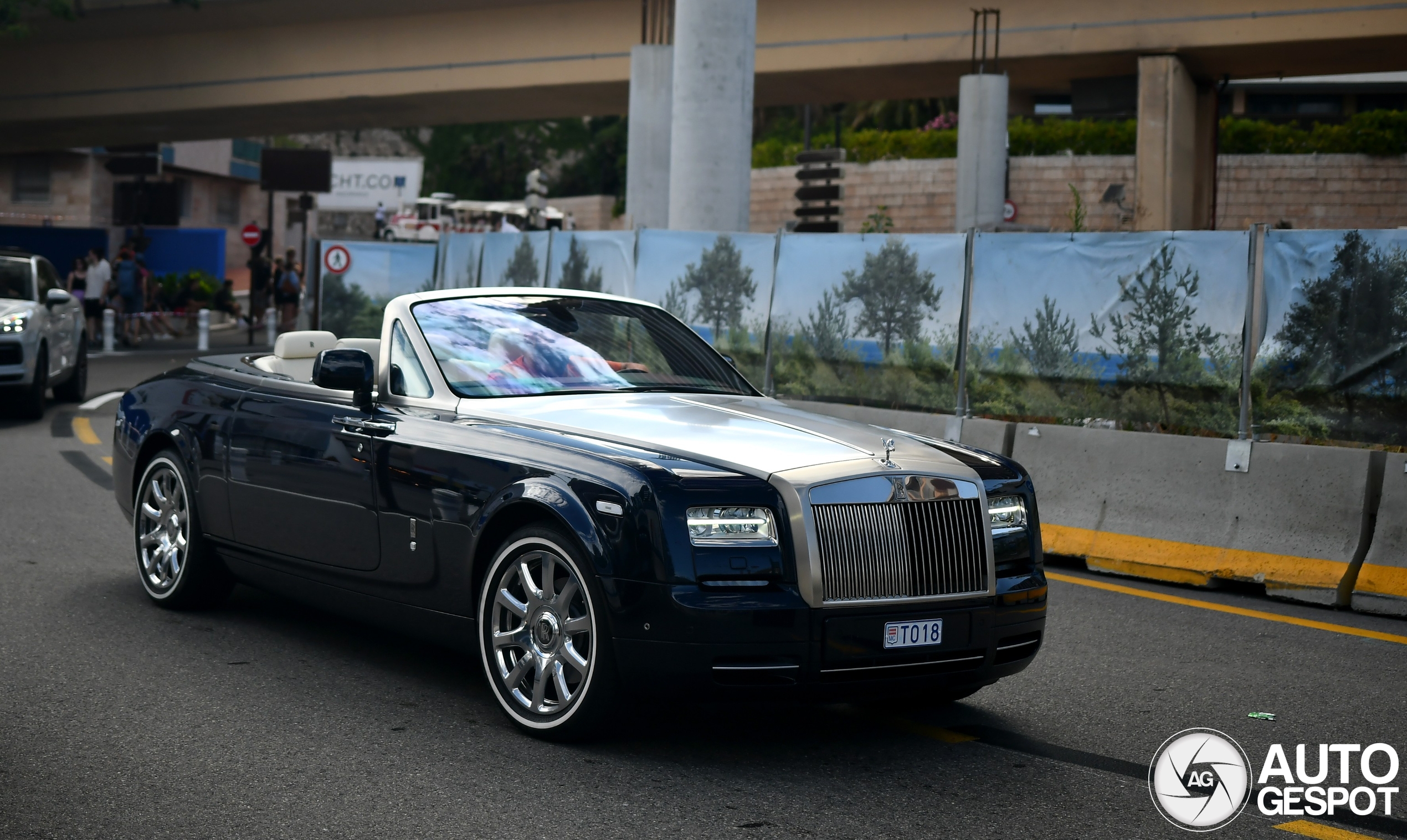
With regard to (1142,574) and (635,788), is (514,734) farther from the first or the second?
(1142,574)

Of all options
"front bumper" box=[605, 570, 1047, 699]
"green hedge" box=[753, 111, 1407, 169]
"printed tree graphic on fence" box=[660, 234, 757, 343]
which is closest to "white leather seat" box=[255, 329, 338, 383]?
"front bumper" box=[605, 570, 1047, 699]

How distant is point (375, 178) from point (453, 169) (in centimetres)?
2415

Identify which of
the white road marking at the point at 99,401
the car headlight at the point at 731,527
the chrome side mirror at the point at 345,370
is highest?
the chrome side mirror at the point at 345,370

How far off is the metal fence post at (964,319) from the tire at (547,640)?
22.3 feet

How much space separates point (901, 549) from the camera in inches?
196

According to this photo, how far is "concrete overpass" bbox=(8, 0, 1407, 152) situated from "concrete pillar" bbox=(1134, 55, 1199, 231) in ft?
1.16

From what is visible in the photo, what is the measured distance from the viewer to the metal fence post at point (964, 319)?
11.7 metres

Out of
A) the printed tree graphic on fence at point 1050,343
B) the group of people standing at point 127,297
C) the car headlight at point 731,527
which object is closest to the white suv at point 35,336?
the group of people standing at point 127,297

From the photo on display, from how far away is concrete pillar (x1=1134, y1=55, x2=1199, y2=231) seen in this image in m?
26.0

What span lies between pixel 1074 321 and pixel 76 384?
13362 millimetres

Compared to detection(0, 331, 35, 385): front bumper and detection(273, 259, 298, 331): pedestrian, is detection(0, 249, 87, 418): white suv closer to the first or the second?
detection(0, 331, 35, 385): front bumper

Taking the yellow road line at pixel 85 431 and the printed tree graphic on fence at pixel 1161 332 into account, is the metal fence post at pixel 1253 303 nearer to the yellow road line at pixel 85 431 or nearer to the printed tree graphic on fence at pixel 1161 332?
the printed tree graphic on fence at pixel 1161 332

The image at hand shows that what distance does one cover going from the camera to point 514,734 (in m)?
5.34

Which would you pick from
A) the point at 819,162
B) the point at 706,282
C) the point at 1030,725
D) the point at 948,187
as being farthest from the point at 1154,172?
the point at 1030,725
